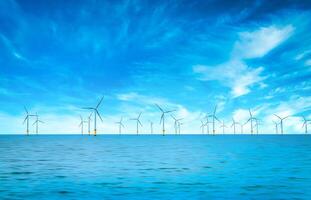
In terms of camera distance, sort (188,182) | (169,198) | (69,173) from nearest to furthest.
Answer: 1. (169,198)
2. (188,182)
3. (69,173)

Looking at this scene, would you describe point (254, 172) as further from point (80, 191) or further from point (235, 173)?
point (80, 191)

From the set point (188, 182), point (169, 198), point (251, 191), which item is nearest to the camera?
point (169, 198)

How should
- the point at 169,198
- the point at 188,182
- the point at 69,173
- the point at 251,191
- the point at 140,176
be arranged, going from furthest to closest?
the point at 69,173 < the point at 140,176 < the point at 188,182 < the point at 251,191 < the point at 169,198

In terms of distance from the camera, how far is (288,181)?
33969 millimetres

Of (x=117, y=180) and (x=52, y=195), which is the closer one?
(x=52, y=195)

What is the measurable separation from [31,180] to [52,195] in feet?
28.9

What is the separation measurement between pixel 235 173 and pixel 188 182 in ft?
30.9

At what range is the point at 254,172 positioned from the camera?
41125 millimetres

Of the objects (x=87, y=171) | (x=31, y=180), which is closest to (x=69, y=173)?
(x=87, y=171)

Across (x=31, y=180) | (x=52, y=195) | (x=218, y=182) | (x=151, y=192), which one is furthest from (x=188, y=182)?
(x=31, y=180)

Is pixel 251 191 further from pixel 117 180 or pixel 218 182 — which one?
pixel 117 180

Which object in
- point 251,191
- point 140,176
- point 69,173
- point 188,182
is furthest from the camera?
point 69,173

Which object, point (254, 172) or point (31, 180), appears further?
point (254, 172)

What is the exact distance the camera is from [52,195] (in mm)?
27219
